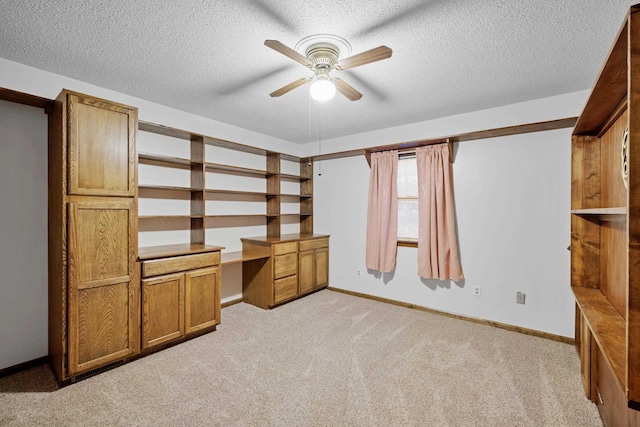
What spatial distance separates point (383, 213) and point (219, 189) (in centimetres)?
224

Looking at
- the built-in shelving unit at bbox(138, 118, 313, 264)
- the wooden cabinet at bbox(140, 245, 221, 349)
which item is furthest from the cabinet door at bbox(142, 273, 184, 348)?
the built-in shelving unit at bbox(138, 118, 313, 264)

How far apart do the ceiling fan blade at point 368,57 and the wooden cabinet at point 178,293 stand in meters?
2.25

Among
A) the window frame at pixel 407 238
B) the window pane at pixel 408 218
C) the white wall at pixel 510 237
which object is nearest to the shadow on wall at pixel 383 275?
the white wall at pixel 510 237

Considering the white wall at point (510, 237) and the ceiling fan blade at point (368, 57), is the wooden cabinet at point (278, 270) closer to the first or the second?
the white wall at point (510, 237)

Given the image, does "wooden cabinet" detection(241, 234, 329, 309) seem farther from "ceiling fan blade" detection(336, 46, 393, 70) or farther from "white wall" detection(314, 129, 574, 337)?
"ceiling fan blade" detection(336, 46, 393, 70)

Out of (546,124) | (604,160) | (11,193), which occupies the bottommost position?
(11,193)

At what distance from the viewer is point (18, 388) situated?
221cm

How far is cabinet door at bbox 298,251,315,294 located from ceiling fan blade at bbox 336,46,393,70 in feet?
9.48

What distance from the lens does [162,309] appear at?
2.80 metres

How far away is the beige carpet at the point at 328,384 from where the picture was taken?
1.92 m

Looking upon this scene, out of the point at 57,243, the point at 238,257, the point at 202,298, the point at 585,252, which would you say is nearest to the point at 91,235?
the point at 57,243

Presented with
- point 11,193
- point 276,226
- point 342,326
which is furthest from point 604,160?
point 11,193

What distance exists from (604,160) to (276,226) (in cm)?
364

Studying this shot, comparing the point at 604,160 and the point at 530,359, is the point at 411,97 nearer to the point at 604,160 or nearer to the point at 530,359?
the point at 604,160
